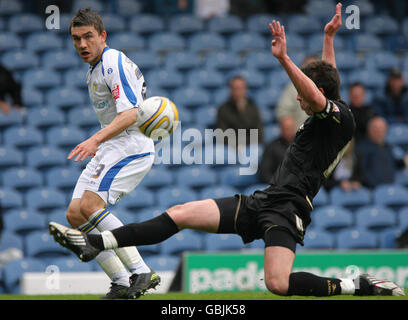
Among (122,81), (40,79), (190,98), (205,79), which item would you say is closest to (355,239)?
(190,98)

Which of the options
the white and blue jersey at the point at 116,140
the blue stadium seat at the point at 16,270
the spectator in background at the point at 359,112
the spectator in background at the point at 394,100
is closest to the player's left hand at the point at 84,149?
the white and blue jersey at the point at 116,140

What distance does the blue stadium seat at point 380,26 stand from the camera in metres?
13.3

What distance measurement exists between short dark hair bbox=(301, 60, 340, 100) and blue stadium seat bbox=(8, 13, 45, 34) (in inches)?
330

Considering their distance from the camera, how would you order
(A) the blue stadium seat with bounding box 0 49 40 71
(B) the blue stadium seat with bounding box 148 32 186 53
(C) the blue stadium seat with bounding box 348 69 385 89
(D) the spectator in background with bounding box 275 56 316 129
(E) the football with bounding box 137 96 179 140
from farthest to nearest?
1. (B) the blue stadium seat with bounding box 148 32 186 53
2. (C) the blue stadium seat with bounding box 348 69 385 89
3. (A) the blue stadium seat with bounding box 0 49 40 71
4. (D) the spectator in background with bounding box 275 56 316 129
5. (E) the football with bounding box 137 96 179 140

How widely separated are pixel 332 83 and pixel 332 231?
16.3ft

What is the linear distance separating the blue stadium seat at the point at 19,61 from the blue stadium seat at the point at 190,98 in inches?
99.1

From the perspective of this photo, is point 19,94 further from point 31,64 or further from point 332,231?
point 332,231

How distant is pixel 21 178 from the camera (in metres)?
9.35

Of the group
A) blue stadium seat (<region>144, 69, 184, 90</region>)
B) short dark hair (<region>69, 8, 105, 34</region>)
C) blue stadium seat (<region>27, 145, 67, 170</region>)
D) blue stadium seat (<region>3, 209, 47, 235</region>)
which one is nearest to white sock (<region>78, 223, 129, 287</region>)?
short dark hair (<region>69, 8, 105, 34</region>)

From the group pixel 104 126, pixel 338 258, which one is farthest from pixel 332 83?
pixel 338 258

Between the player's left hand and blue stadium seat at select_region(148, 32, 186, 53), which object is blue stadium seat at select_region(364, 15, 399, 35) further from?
the player's left hand

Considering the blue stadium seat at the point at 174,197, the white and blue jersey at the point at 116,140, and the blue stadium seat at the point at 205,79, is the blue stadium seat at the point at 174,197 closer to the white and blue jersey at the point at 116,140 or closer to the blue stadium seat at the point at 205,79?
the blue stadium seat at the point at 205,79

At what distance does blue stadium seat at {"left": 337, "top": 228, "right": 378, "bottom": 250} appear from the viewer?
8984mm

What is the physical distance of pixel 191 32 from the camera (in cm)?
1278
